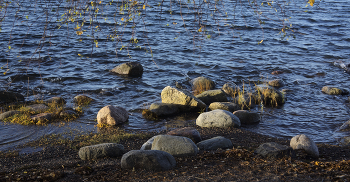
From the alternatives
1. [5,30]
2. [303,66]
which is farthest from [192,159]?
[5,30]

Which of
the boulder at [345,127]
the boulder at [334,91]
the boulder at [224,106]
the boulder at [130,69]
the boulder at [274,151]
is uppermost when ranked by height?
the boulder at [130,69]

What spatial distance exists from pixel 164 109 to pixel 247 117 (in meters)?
2.26

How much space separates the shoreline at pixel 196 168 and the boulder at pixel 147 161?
0.10 metres

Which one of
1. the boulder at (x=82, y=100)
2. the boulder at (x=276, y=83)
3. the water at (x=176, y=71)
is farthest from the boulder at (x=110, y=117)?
the boulder at (x=276, y=83)

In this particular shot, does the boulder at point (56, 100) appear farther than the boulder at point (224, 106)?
Yes

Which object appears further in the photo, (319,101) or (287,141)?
(319,101)

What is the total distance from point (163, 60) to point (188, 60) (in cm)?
110

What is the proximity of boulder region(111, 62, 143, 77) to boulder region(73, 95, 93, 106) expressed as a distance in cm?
256

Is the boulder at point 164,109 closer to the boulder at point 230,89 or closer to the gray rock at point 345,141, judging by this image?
the boulder at point 230,89

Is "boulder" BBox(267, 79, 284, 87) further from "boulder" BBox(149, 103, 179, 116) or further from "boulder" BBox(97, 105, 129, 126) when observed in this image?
"boulder" BBox(97, 105, 129, 126)

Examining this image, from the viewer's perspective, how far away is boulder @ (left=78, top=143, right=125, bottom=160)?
5.42 m

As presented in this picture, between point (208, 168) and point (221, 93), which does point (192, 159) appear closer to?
point (208, 168)

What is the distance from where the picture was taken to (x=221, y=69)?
12602 mm

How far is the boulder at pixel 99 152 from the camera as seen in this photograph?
5.42 metres
